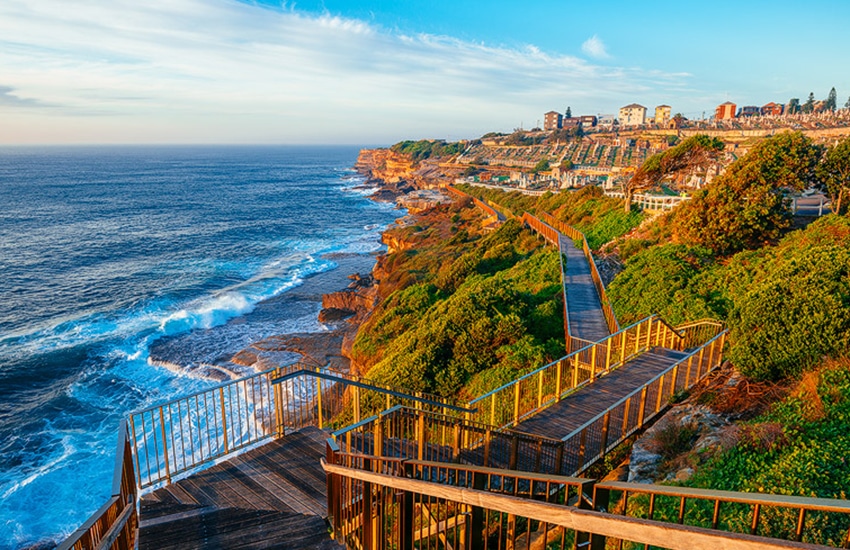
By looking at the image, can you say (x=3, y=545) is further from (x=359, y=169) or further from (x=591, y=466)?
(x=359, y=169)

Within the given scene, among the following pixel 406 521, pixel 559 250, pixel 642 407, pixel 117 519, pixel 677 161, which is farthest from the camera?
pixel 677 161

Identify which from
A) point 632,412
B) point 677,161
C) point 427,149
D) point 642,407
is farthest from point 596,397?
point 427,149

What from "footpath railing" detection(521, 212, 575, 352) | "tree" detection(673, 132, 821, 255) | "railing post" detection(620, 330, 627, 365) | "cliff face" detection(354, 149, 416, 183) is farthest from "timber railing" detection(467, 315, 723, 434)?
"cliff face" detection(354, 149, 416, 183)

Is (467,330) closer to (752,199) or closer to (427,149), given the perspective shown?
(752,199)

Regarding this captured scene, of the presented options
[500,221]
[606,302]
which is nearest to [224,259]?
[500,221]

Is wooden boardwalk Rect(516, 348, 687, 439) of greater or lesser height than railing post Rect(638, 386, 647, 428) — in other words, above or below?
below

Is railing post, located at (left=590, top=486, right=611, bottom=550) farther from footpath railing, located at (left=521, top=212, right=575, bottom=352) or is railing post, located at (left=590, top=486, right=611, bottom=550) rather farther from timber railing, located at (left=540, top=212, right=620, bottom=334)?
timber railing, located at (left=540, top=212, right=620, bottom=334)
